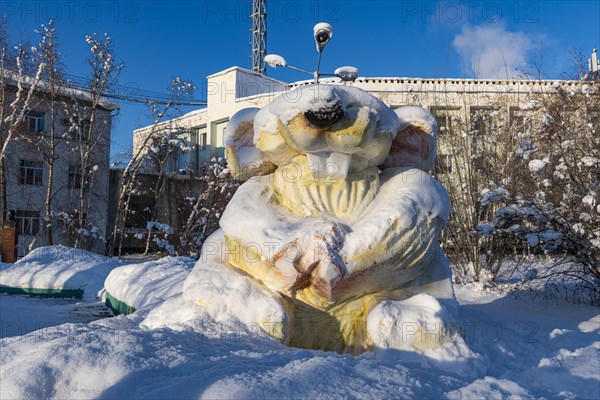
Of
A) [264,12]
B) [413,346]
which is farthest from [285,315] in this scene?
[264,12]

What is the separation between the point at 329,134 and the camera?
207cm

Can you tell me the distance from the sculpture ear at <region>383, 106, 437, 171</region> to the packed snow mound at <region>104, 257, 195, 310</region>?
5.04ft

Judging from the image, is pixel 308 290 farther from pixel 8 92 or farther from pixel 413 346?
pixel 8 92

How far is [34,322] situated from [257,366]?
2.90 m

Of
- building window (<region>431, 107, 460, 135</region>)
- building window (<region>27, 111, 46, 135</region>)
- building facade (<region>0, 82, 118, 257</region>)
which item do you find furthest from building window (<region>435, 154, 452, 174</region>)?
building window (<region>27, 111, 46, 135</region>)

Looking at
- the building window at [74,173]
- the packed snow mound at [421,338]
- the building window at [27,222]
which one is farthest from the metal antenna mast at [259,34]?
the packed snow mound at [421,338]

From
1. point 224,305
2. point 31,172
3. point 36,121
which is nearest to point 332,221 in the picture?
point 224,305

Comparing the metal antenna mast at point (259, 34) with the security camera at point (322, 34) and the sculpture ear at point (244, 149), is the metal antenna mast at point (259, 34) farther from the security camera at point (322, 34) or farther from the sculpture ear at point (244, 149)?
the sculpture ear at point (244, 149)

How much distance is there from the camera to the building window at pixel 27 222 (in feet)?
60.0

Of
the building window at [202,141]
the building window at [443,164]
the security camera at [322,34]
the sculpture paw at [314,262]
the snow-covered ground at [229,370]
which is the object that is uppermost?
the building window at [202,141]

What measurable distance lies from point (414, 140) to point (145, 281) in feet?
8.78

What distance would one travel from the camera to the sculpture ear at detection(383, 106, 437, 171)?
2.37 meters

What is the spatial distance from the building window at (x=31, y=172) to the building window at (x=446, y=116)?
15.3 m

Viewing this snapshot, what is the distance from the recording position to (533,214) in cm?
515
